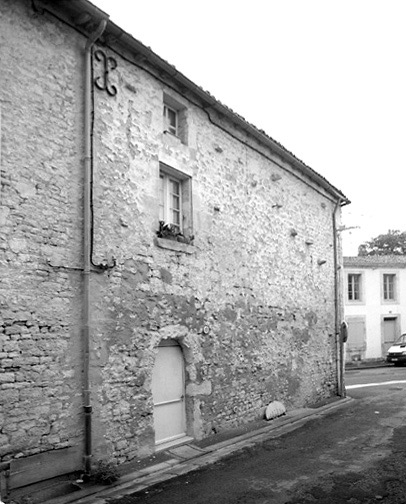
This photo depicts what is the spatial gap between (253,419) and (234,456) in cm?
237

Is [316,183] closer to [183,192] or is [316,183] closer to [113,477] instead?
[183,192]

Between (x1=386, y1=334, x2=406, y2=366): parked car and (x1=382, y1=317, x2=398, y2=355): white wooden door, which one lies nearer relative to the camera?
(x1=386, y1=334, x2=406, y2=366): parked car

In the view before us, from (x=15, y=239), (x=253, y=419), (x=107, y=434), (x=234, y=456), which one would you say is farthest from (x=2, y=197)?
(x=253, y=419)

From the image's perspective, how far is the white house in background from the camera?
25.1 metres

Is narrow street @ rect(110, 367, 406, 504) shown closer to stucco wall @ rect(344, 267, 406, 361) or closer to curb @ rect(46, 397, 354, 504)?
curb @ rect(46, 397, 354, 504)

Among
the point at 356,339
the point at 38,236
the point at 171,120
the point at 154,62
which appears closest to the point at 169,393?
the point at 38,236

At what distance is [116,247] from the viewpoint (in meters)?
7.36

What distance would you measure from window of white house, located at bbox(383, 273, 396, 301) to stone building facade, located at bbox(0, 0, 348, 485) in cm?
1662

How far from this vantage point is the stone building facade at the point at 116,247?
612 cm

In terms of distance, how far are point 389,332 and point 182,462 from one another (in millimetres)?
→ 21282

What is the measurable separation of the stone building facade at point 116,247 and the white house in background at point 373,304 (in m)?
14.7

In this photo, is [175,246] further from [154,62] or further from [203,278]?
[154,62]

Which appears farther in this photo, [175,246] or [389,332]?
[389,332]

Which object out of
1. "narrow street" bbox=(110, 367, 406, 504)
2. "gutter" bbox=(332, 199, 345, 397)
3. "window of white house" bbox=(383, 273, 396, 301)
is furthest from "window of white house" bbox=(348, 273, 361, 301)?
"narrow street" bbox=(110, 367, 406, 504)
